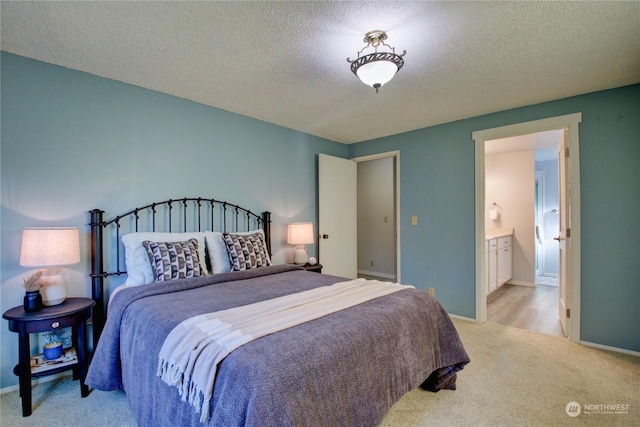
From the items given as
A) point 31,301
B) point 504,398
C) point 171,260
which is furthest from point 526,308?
point 31,301

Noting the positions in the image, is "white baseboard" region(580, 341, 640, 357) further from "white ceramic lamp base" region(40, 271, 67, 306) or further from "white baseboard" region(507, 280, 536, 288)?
"white ceramic lamp base" region(40, 271, 67, 306)

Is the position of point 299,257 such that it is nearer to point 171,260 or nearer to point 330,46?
point 171,260

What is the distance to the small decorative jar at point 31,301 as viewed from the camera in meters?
1.87

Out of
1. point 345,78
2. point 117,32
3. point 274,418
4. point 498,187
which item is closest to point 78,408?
point 274,418

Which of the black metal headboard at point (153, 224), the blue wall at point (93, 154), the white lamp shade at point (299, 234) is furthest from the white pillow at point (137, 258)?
the white lamp shade at point (299, 234)

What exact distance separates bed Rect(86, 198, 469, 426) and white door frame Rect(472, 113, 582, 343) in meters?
1.60

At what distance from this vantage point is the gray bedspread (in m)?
1.10

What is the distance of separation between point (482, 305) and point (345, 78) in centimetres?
285

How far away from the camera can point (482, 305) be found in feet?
11.1

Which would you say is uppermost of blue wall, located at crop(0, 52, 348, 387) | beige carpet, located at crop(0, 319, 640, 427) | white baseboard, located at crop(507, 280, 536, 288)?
blue wall, located at crop(0, 52, 348, 387)

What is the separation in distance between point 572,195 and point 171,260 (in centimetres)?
363

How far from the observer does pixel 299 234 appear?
3574mm

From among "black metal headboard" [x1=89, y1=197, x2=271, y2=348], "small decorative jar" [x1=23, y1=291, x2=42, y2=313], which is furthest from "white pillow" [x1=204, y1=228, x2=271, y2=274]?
"small decorative jar" [x1=23, y1=291, x2=42, y2=313]

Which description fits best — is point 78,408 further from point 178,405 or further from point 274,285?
point 274,285
